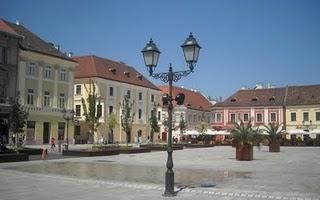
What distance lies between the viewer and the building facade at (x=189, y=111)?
81688 mm

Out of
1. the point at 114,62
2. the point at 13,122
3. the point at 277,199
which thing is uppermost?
the point at 114,62

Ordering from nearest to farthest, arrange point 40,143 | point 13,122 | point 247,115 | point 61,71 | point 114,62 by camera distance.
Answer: point 13,122
point 40,143
point 61,71
point 114,62
point 247,115

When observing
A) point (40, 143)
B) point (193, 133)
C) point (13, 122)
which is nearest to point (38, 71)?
point (40, 143)

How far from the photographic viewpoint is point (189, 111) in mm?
87062

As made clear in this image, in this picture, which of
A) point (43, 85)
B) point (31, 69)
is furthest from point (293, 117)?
point (31, 69)

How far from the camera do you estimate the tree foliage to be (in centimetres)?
2614

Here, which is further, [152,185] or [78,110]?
[78,110]

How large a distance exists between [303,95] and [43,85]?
148ft

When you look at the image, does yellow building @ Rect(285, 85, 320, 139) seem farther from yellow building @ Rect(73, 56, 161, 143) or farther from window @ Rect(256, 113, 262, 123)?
yellow building @ Rect(73, 56, 161, 143)

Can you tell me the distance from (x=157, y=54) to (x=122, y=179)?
5.10 m

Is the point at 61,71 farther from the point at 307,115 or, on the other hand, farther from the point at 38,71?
the point at 307,115

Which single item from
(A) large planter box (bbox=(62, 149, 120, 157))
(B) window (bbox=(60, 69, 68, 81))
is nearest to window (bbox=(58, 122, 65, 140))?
(B) window (bbox=(60, 69, 68, 81))

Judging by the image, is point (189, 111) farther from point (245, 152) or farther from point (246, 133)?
point (246, 133)

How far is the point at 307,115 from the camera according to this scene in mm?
73062
